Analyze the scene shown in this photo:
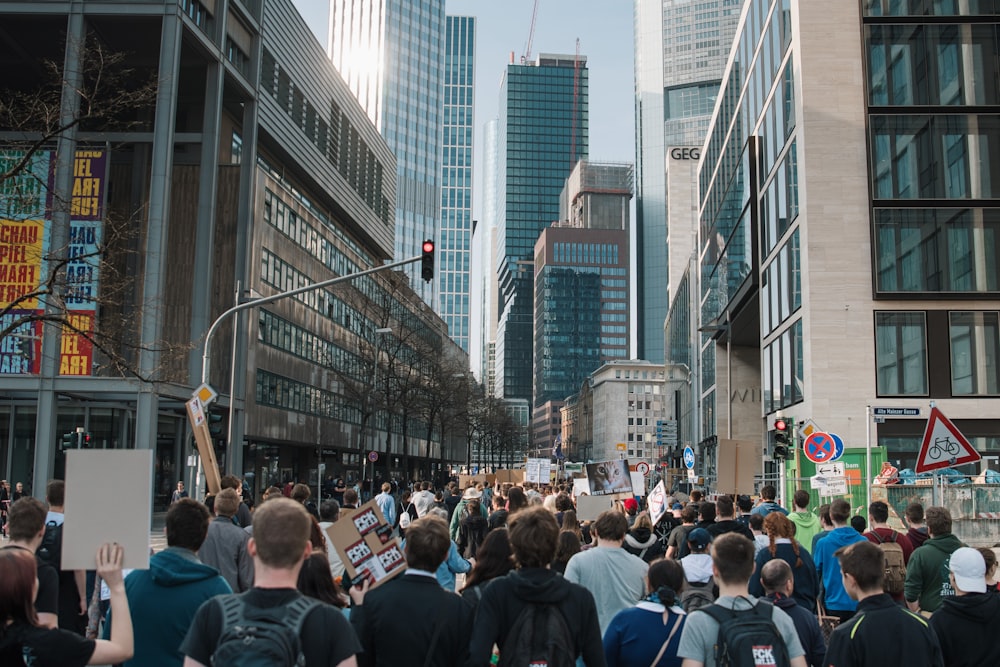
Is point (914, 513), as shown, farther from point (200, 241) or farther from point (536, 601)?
point (200, 241)

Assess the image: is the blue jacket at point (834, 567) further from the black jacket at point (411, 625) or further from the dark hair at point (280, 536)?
the dark hair at point (280, 536)

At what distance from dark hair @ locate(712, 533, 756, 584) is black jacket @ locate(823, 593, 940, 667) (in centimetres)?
70

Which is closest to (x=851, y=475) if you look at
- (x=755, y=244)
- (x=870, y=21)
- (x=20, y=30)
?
(x=870, y=21)

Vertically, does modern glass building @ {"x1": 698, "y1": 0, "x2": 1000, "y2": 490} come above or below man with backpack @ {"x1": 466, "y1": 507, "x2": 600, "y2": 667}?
above

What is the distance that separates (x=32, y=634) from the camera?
412cm

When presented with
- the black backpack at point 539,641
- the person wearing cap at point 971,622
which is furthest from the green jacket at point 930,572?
the black backpack at point 539,641

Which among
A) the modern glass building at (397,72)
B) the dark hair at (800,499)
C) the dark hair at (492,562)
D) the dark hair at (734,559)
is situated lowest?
the dark hair at (492,562)

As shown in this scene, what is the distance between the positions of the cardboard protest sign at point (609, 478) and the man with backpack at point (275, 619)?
42.8 ft

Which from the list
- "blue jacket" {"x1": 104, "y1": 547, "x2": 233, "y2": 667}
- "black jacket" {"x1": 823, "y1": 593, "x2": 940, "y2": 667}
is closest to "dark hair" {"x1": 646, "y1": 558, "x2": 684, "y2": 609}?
"black jacket" {"x1": 823, "y1": 593, "x2": 940, "y2": 667}

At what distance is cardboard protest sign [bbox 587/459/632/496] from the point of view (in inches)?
658

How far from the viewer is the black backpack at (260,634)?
3598 millimetres

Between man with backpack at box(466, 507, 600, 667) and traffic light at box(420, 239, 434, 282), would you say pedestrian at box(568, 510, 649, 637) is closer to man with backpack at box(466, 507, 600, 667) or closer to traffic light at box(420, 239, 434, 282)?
man with backpack at box(466, 507, 600, 667)

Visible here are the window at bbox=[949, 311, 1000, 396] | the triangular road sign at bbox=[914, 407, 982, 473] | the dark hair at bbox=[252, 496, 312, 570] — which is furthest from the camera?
the window at bbox=[949, 311, 1000, 396]

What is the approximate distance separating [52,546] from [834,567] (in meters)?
6.76
